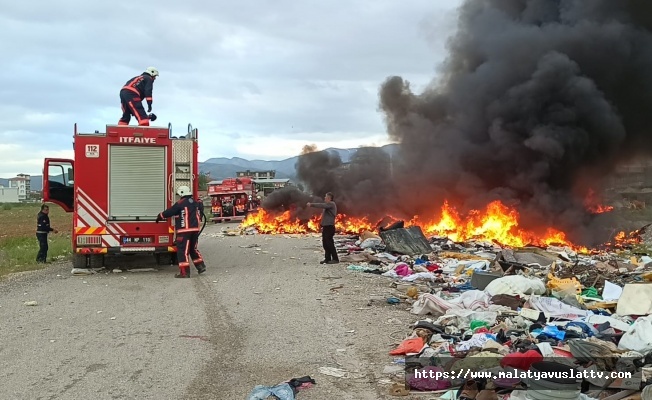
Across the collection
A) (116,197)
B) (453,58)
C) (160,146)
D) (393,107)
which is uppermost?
(453,58)

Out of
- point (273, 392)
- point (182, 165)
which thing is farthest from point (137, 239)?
point (273, 392)

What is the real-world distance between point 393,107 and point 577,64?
7499mm

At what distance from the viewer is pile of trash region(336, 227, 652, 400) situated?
13.7 ft

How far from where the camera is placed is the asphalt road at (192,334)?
15.3 feet

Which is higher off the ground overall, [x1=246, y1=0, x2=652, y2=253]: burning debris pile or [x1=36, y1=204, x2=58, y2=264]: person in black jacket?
[x1=246, y1=0, x2=652, y2=253]: burning debris pile

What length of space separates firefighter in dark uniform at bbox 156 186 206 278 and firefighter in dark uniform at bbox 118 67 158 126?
89.1 inches

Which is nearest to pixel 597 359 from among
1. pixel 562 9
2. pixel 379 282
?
pixel 379 282

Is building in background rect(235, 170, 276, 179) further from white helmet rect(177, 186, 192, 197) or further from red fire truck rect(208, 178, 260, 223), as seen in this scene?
white helmet rect(177, 186, 192, 197)

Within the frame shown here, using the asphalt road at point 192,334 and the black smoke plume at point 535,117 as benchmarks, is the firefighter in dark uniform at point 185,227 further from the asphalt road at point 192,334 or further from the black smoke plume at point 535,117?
the black smoke plume at point 535,117

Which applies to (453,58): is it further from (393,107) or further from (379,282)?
(379,282)

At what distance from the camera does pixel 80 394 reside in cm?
441

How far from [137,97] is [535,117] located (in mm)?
13535

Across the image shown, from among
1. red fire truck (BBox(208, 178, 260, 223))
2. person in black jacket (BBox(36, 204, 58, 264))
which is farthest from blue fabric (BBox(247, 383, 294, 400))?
red fire truck (BBox(208, 178, 260, 223))

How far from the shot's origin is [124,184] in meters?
11.1
